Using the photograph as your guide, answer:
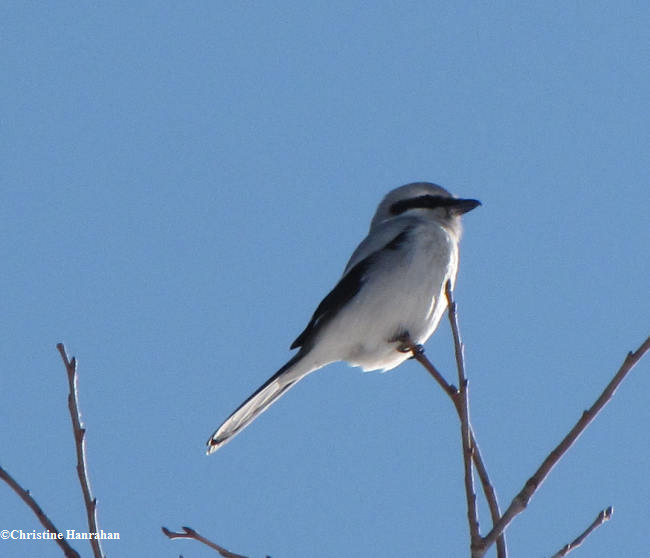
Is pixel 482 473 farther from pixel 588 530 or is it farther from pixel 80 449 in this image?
pixel 80 449

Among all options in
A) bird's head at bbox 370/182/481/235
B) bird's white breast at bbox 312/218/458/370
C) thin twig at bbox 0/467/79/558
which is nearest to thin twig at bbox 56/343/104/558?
thin twig at bbox 0/467/79/558

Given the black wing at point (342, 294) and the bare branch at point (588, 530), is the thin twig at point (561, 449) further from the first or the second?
the black wing at point (342, 294)

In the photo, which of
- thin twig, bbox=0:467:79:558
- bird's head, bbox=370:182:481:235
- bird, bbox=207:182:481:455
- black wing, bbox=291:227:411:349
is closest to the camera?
thin twig, bbox=0:467:79:558

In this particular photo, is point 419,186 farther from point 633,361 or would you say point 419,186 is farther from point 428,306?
point 633,361

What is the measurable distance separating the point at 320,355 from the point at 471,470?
3.12 meters

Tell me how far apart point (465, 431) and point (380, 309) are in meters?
2.97

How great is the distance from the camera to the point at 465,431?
2.54m

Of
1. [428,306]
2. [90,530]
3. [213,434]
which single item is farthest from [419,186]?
[90,530]

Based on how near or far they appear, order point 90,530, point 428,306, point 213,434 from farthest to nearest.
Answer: point 428,306 < point 213,434 < point 90,530

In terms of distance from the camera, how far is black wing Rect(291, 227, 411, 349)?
18.6 feet

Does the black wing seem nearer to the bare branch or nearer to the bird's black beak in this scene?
the bird's black beak

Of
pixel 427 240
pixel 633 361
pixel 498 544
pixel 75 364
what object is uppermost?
pixel 427 240

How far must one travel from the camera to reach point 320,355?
5.56 meters

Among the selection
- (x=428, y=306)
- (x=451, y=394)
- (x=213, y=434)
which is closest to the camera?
(x=451, y=394)
